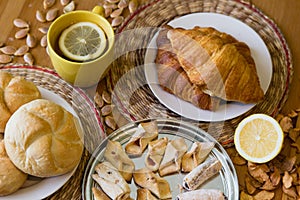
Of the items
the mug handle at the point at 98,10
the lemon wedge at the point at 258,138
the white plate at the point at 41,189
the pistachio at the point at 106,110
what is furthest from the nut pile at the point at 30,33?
the lemon wedge at the point at 258,138

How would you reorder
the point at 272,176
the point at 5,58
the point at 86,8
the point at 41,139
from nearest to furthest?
the point at 41,139 → the point at 272,176 → the point at 5,58 → the point at 86,8

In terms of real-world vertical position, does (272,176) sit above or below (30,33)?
below

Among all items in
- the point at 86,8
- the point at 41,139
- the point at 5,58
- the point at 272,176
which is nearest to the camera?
the point at 41,139

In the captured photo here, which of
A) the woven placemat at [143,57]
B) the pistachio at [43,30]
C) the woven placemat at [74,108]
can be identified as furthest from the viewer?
the pistachio at [43,30]

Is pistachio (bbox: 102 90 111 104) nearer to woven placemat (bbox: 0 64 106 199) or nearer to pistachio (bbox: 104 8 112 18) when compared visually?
woven placemat (bbox: 0 64 106 199)

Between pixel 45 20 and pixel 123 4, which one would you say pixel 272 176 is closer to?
pixel 123 4

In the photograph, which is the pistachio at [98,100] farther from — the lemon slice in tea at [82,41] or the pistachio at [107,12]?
the pistachio at [107,12]

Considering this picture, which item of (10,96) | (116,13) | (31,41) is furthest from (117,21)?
(10,96)
